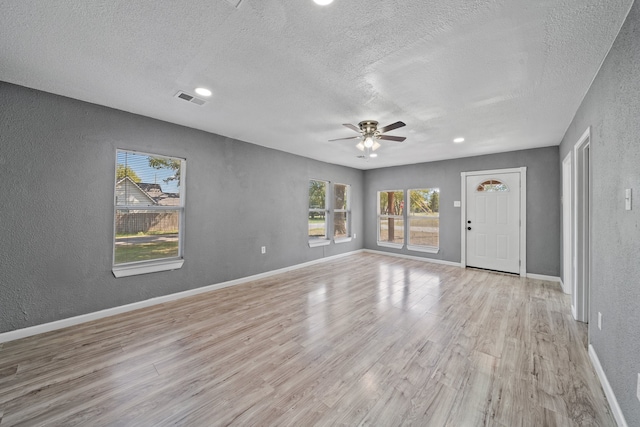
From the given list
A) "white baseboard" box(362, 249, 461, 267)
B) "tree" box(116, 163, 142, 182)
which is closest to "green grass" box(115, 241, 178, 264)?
"tree" box(116, 163, 142, 182)

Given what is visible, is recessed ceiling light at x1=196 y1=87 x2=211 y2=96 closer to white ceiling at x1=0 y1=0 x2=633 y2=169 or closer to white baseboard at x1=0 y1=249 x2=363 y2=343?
white ceiling at x1=0 y1=0 x2=633 y2=169

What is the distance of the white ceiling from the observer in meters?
1.56

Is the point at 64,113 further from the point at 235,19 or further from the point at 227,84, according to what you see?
the point at 235,19

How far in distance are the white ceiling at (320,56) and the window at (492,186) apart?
2009mm

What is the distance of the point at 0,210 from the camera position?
244cm

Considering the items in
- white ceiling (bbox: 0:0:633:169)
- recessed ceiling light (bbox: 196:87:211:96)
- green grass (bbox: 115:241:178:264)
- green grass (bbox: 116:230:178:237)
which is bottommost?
green grass (bbox: 115:241:178:264)

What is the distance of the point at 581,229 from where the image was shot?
9.59ft

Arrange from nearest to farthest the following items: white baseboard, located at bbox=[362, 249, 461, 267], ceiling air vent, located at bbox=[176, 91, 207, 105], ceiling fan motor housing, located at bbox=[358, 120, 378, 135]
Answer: ceiling air vent, located at bbox=[176, 91, 207, 105] → ceiling fan motor housing, located at bbox=[358, 120, 378, 135] → white baseboard, located at bbox=[362, 249, 461, 267]

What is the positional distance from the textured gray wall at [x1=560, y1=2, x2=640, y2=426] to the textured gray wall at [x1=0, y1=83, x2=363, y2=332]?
172 inches

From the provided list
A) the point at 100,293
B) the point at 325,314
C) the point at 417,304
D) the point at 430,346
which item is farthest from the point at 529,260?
the point at 100,293

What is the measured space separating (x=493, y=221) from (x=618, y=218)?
3979 mm

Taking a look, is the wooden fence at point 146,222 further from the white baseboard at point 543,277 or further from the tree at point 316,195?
the white baseboard at point 543,277

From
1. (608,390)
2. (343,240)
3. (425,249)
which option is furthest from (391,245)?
(608,390)

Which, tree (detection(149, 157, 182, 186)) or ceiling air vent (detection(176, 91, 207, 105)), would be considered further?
tree (detection(149, 157, 182, 186))
